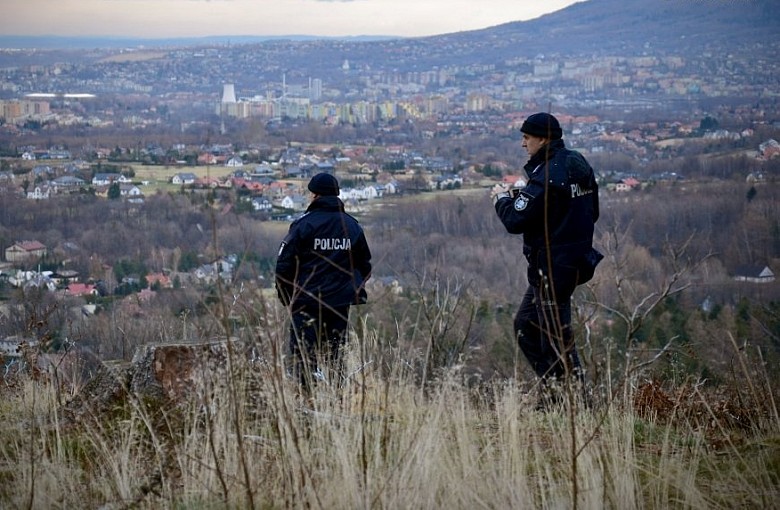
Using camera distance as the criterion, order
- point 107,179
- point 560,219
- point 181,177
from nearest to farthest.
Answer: point 560,219 < point 181,177 < point 107,179

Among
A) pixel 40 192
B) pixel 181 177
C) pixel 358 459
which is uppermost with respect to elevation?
pixel 358 459

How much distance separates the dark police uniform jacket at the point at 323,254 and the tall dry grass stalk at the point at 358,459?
1.54 meters

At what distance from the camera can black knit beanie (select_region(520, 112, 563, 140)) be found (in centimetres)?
500

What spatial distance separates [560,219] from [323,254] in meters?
1.41

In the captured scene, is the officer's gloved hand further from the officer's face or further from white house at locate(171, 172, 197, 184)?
white house at locate(171, 172, 197, 184)

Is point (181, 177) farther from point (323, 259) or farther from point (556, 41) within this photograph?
point (556, 41)

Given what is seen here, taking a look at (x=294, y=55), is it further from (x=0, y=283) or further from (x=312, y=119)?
(x=0, y=283)

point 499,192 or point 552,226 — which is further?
point 499,192

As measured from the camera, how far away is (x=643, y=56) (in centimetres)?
9031

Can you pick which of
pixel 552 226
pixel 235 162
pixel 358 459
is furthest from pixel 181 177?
pixel 358 459

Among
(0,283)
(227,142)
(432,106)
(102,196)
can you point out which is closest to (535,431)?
(0,283)

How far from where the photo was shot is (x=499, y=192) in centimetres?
527

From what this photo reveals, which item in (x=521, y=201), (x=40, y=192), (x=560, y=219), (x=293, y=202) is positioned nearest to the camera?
(x=521, y=201)

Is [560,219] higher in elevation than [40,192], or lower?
higher
